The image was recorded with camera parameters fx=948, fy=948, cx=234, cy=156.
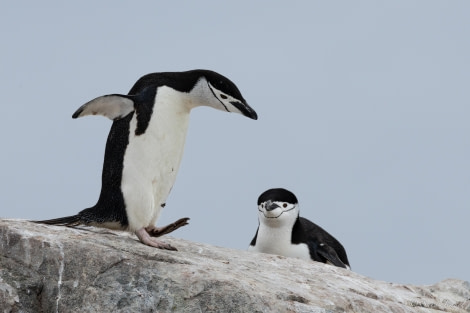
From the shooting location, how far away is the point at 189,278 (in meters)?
5.21

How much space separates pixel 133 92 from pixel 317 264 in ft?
5.86

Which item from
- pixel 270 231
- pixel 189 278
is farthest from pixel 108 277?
pixel 270 231

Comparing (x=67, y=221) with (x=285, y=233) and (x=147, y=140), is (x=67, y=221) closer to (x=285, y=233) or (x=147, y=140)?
(x=147, y=140)

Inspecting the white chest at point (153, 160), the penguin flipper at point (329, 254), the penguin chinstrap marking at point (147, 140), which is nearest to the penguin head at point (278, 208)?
the penguin flipper at point (329, 254)

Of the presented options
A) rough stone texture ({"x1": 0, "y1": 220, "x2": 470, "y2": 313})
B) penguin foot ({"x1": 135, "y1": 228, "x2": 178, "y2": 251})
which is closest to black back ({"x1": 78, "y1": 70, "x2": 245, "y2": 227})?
penguin foot ({"x1": 135, "y1": 228, "x2": 178, "y2": 251})

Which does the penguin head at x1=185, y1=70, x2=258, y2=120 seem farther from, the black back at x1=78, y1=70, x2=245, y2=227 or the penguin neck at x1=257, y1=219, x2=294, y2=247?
the penguin neck at x1=257, y1=219, x2=294, y2=247

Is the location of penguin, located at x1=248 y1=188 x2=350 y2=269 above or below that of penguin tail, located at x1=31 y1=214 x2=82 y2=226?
above

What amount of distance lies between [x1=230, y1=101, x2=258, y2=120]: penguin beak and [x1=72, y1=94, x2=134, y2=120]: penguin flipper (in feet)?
2.25

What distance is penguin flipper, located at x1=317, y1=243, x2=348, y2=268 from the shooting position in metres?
8.15

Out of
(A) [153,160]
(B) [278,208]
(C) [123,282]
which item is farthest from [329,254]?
(C) [123,282]

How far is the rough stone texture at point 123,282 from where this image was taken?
16.9 feet

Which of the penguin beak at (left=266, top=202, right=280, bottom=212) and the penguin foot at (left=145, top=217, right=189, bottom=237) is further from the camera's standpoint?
the penguin beak at (left=266, top=202, right=280, bottom=212)

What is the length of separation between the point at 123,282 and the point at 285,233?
3.23m

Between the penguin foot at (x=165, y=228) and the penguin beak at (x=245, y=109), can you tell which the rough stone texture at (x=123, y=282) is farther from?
the penguin beak at (x=245, y=109)
